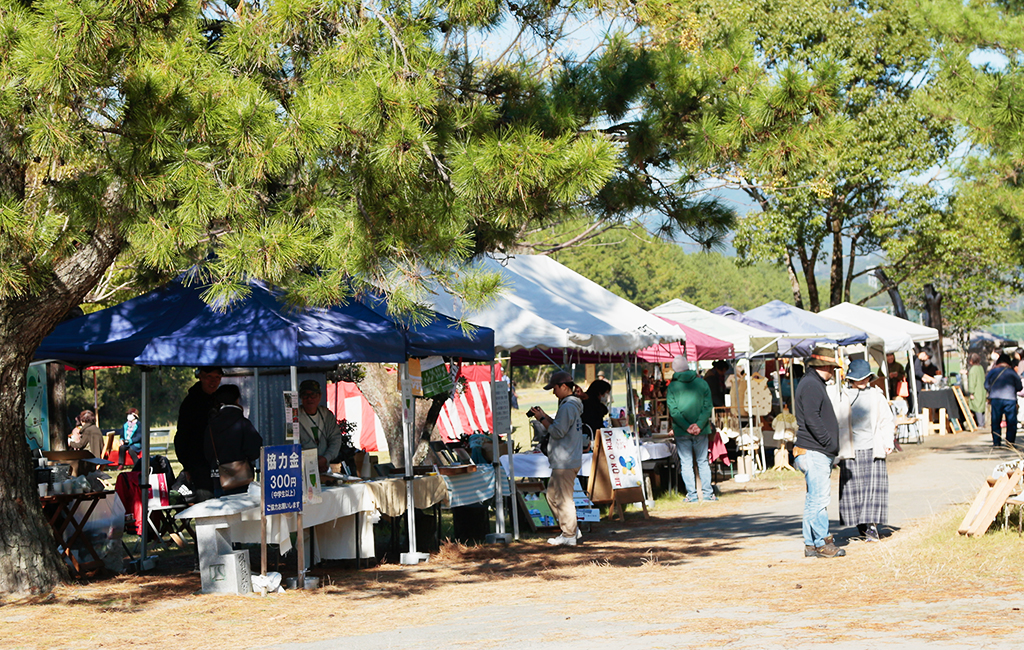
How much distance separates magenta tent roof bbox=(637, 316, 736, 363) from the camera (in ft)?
56.9

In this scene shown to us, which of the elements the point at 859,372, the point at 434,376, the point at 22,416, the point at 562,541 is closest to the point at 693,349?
the point at 562,541

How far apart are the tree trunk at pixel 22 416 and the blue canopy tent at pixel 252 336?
83 cm

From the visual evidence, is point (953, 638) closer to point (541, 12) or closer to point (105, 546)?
point (541, 12)

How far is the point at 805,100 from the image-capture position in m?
8.14

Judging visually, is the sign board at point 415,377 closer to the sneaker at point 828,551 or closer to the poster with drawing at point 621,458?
the poster with drawing at point 621,458

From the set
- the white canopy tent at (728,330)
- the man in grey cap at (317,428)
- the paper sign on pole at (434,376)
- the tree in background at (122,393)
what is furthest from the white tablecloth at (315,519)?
the tree in background at (122,393)

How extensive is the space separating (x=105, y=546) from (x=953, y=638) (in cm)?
750

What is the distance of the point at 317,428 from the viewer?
10773mm

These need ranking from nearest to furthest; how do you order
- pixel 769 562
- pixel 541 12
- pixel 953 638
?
pixel 953 638, pixel 541 12, pixel 769 562

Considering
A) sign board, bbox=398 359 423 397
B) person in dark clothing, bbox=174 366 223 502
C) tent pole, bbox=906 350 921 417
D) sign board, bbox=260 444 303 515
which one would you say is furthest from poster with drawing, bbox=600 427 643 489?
tent pole, bbox=906 350 921 417

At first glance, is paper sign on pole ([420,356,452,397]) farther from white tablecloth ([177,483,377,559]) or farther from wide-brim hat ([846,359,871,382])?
wide-brim hat ([846,359,871,382])

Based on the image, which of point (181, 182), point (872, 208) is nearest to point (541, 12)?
point (181, 182)

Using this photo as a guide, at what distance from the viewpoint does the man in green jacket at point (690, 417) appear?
581 inches

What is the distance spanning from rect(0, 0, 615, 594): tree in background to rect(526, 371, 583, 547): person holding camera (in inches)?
147
